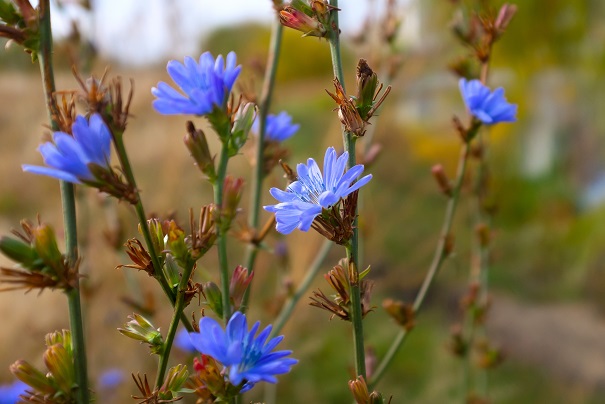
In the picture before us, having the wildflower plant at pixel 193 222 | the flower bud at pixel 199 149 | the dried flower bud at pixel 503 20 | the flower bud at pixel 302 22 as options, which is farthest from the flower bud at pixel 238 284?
the dried flower bud at pixel 503 20

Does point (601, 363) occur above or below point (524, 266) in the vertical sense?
below

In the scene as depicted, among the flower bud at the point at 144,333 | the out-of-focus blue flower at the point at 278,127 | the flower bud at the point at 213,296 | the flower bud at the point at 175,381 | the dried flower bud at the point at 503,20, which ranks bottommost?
the flower bud at the point at 175,381

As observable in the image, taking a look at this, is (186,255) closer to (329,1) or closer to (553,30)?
(329,1)

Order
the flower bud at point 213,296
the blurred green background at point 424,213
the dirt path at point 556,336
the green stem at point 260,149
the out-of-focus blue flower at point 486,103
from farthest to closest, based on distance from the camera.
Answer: the dirt path at point 556,336
the blurred green background at point 424,213
the green stem at point 260,149
the out-of-focus blue flower at point 486,103
the flower bud at point 213,296

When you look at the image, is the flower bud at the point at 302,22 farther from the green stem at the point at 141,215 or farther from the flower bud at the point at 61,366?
the flower bud at the point at 61,366

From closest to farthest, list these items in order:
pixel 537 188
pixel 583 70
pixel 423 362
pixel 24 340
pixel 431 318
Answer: pixel 24 340 < pixel 423 362 < pixel 431 318 < pixel 537 188 < pixel 583 70

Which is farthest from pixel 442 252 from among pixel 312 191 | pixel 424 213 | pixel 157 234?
pixel 424 213

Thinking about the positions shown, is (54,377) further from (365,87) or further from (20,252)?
(365,87)

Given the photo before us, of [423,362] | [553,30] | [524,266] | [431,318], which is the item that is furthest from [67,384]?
[553,30]
